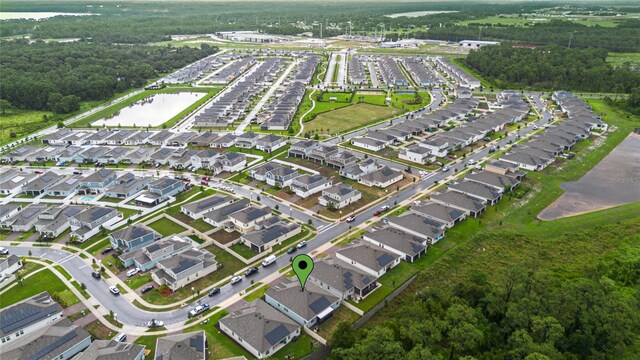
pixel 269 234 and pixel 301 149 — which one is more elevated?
pixel 301 149

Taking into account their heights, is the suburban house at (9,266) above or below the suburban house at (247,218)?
below

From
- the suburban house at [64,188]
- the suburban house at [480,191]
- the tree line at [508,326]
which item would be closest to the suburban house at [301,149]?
the suburban house at [480,191]

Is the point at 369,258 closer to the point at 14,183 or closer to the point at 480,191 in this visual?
the point at 480,191

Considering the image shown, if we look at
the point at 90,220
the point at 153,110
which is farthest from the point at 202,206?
the point at 153,110

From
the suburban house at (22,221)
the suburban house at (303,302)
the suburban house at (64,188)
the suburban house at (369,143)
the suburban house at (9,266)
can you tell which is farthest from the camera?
the suburban house at (369,143)

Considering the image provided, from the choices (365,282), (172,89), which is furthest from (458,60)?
(365,282)

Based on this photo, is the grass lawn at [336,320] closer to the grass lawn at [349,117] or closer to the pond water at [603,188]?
the pond water at [603,188]
